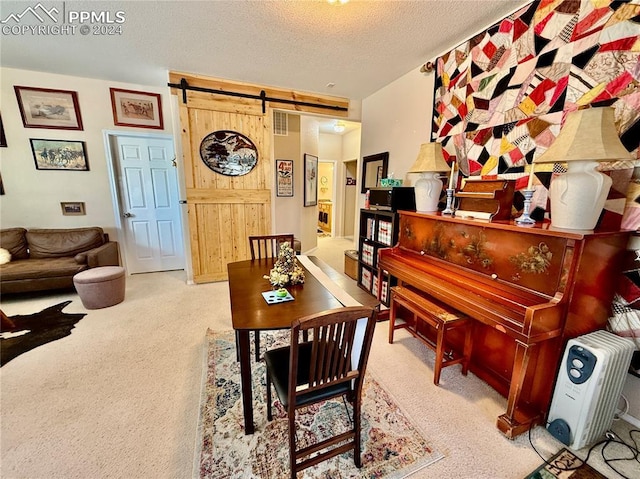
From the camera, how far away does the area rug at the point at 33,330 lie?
2.20 metres

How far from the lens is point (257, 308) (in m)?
1.46

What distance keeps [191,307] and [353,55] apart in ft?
10.8

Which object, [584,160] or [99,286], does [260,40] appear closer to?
[584,160]

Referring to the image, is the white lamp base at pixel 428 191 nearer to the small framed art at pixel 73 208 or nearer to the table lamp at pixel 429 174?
the table lamp at pixel 429 174

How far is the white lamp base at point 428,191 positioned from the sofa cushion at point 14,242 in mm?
4826

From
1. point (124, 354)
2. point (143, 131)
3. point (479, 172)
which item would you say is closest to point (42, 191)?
point (143, 131)

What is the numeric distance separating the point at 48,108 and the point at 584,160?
5.49 m

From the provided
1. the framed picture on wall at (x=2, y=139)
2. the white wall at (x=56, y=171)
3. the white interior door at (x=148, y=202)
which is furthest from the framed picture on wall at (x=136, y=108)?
the framed picture on wall at (x=2, y=139)

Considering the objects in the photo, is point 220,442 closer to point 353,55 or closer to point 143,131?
point 353,55

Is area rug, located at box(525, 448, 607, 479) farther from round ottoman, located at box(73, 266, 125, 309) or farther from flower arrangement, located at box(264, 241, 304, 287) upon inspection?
round ottoman, located at box(73, 266, 125, 309)

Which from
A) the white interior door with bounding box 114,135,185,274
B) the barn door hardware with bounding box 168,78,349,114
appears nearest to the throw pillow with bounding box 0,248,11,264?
the white interior door with bounding box 114,135,185,274

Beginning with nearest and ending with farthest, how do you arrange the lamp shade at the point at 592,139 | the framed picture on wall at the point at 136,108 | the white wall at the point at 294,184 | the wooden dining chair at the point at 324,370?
the wooden dining chair at the point at 324,370, the lamp shade at the point at 592,139, the framed picture on wall at the point at 136,108, the white wall at the point at 294,184

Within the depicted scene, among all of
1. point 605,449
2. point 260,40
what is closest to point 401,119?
point 260,40

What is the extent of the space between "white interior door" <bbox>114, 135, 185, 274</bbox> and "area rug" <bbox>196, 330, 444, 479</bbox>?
119 inches
